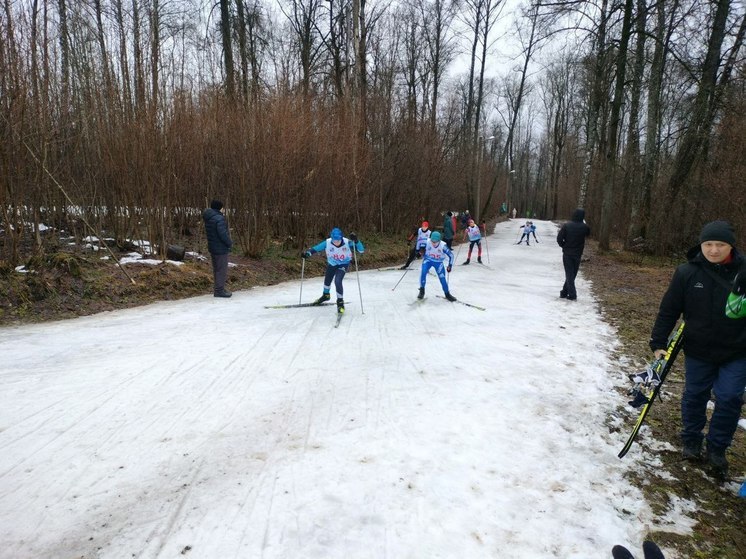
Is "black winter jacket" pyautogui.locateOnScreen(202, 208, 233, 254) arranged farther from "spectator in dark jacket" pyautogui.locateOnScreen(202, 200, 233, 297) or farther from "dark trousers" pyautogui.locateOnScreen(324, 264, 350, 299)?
"dark trousers" pyautogui.locateOnScreen(324, 264, 350, 299)

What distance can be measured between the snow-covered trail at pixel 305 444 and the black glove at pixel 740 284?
1699 mm

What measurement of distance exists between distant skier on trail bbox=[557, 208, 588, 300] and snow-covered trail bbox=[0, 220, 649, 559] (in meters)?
3.72

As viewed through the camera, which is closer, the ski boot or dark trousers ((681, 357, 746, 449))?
dark trousers ((681, 357, 746, 449))

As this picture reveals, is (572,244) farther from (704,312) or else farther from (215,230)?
(215,230)

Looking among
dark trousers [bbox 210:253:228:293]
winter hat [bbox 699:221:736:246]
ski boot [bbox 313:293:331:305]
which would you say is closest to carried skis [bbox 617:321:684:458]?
winter hat [bbox 699:221:736:246]

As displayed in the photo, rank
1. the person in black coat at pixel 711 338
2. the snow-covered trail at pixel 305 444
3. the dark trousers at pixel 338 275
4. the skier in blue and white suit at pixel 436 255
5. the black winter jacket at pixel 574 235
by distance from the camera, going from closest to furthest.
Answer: the snow-covered trail at pixel 305 444, the person in black coat at pixel 711 338, the dark trousers at pixel 338 275, the skier in blue and white suit at pixel 436 255, the black winter jacket at pixel 574 235

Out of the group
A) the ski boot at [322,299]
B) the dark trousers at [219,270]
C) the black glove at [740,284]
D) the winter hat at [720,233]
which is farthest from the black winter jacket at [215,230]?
the black glove at [740,284]

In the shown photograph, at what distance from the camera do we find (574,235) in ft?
34.7

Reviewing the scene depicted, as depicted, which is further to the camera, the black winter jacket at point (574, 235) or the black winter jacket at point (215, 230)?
the black winter jacket at point (574, 235)

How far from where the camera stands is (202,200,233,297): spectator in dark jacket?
9398mm

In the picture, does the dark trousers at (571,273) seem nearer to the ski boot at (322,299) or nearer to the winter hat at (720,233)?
the ski boot at (322,299)

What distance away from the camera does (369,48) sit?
2594 cm

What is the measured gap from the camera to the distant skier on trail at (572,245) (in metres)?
10.6

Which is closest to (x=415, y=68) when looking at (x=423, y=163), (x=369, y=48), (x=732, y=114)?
(x=369, y=48)
